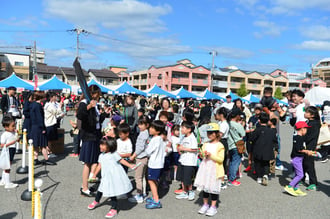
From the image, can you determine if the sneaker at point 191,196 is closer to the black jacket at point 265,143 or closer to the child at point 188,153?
the child at point 188,153

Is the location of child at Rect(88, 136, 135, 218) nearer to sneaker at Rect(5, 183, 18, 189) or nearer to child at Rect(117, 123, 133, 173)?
child at Rect(117, 123, 133, 173)

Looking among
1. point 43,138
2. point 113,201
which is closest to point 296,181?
point 113,201

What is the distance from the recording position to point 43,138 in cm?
639

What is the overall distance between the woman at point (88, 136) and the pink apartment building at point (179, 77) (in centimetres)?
5179

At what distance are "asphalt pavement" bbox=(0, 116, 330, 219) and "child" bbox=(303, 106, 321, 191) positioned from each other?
0.33m

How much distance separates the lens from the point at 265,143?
5.64 m

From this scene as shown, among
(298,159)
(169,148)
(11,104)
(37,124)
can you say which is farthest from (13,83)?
(298,159)

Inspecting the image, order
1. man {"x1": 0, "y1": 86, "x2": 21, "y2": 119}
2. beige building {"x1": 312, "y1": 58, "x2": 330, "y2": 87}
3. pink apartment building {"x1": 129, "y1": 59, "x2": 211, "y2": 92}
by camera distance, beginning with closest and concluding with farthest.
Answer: man {"x1": 0, "y1": 86, "x2": 21, "y2": 119} → pink apartment building {"x1": 129, "y1": 59, "x2": 211, "y2": 92} → beige building {"x1": 312, "y1": 58, "x2": 330, "y2": 87}

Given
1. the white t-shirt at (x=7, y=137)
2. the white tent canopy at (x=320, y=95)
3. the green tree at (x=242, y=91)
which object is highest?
the green tree at (x=242, y=91)

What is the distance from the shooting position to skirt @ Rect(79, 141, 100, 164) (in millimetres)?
4488

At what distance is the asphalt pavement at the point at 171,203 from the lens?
4.05 metres

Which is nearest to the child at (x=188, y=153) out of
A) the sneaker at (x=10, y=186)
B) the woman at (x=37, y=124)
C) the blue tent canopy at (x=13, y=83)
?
the sneaker at (x=10, y=186)

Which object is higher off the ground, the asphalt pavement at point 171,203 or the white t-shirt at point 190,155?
the white t-shirt at point 190,155

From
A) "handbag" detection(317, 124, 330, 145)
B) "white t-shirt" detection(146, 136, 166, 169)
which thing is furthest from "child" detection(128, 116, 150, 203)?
"handbag" detection(317, 124, 330, 145)
